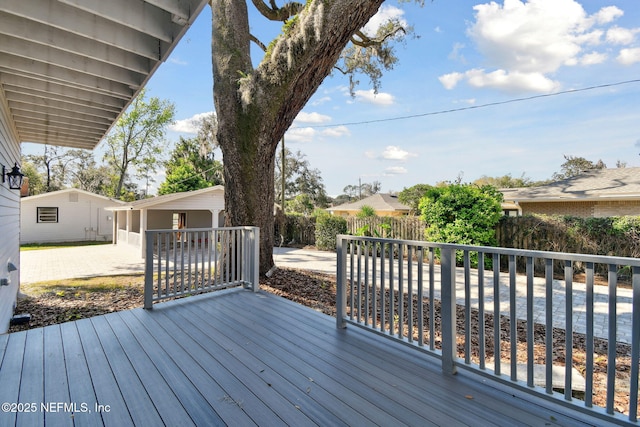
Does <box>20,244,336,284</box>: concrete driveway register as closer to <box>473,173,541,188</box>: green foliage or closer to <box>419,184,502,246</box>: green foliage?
<box>419,184,502,246</box>: green foliage

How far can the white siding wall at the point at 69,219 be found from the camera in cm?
1692

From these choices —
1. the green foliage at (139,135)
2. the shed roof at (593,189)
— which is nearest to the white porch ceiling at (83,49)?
the shed roof at (593,189)

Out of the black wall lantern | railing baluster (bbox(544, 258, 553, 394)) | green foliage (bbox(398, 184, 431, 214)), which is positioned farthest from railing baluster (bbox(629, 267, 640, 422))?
green foliage (bbox(398, 184, 431, 214))

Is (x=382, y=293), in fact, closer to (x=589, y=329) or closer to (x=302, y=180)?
(x=589, y=329)

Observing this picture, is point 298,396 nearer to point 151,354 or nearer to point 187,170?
point 151,354

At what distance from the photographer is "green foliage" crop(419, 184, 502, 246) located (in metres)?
8.31

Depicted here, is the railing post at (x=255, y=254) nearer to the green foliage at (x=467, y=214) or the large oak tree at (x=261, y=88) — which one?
the large oak tree at (x=261, y=88)

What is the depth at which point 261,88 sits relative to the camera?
5184 mm

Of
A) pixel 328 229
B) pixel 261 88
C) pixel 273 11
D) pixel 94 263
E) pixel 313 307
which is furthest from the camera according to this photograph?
pixel 328 229

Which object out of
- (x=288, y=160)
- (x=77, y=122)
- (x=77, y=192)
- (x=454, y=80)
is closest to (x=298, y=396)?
(x=77, y=122)

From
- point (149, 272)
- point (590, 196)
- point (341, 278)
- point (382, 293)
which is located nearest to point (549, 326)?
point (382, 293)

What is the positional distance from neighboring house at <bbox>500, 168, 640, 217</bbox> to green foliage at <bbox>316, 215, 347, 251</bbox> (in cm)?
612

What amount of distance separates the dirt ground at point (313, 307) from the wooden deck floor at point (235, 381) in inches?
57.7

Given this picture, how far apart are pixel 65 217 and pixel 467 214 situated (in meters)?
21.0
